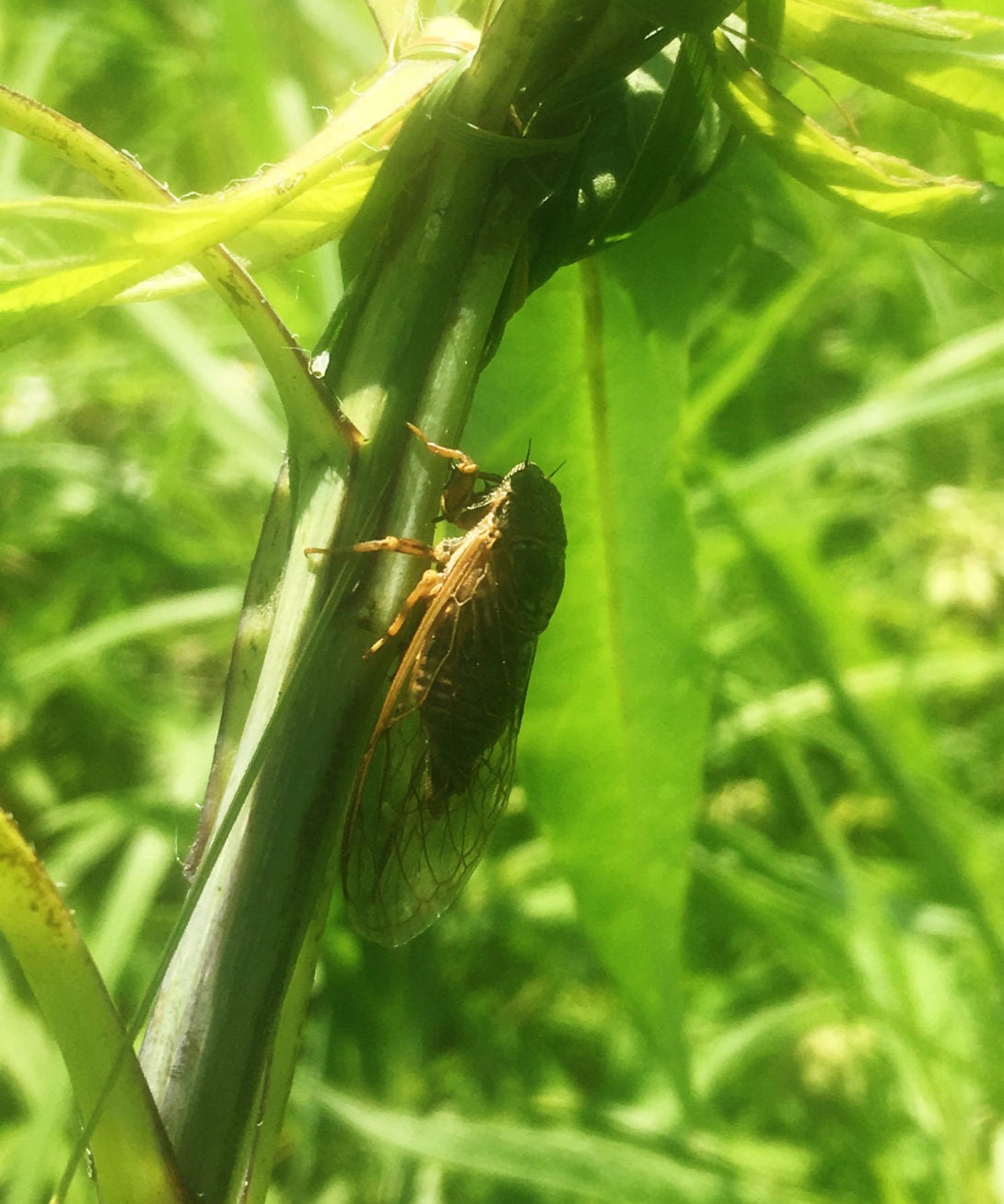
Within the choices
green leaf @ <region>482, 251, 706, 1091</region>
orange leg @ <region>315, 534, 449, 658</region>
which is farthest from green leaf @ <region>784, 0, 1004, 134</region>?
orange leg @ <region>315, 534, 449, 658</region>

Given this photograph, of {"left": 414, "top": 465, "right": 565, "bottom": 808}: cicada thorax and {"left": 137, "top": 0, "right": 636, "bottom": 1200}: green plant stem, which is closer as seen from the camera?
{"left": 137, "top": 0, "right": 636, "bottom": 1200}: green plant stem

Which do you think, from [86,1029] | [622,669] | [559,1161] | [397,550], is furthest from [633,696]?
[559,1161]

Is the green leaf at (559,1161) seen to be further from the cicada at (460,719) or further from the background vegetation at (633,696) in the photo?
the cicada at (460,719)

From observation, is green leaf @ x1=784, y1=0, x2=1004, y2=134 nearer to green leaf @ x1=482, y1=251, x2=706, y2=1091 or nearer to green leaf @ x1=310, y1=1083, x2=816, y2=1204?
green leaf @ x1=482, y1=251, x2=706, y2=1091

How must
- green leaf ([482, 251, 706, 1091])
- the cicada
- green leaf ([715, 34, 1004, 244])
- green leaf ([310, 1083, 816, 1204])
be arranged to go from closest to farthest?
green leaf ([715, 34, 1004, 244])
green leaf ([482, 251, 706, 1091])
the cicada
green leaf ([310, 1083, 816, 1204])

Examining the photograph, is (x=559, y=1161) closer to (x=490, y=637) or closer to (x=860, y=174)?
(x=490, y=637)

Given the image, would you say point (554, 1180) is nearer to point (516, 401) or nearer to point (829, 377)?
point (516, 401)

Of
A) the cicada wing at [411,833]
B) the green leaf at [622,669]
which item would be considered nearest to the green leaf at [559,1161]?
the green leaf at [622,669]
